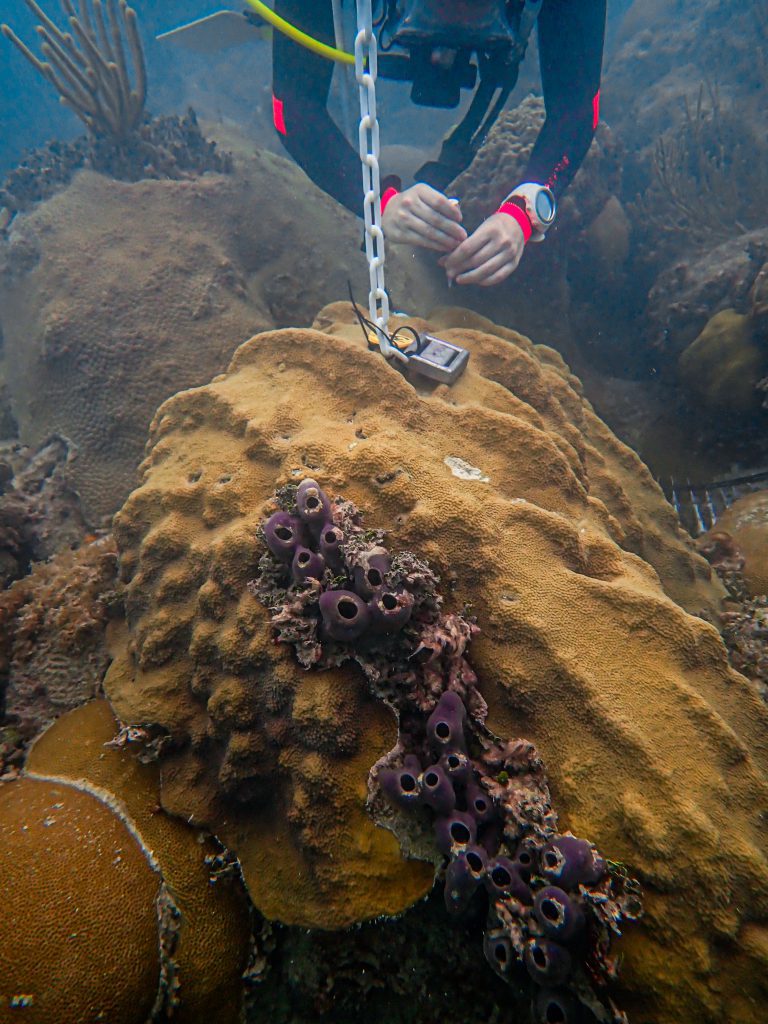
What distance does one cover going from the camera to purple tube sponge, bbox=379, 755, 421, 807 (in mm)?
1526

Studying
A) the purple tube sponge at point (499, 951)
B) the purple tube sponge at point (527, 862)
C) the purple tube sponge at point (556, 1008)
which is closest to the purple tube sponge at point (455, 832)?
the purple tube sponge at point (527, 862)

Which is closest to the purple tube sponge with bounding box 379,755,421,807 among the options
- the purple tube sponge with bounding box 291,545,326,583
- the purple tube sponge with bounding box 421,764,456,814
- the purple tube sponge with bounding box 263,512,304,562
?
the purple tube sponge with bounding box 421,764,456,814

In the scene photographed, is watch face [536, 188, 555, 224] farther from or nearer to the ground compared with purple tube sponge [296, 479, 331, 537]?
farther from the ground

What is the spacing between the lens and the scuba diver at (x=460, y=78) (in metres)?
3.41

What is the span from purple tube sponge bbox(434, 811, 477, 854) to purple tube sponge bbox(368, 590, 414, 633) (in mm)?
605

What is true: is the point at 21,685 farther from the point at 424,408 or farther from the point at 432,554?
the point at 424,408

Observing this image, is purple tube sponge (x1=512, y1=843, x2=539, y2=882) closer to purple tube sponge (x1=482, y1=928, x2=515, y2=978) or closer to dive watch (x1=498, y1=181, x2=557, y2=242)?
purple tube sponge (x1=482, y1=928, x2=515, y2=978)

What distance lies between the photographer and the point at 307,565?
177cm

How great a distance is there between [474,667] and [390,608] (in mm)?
432

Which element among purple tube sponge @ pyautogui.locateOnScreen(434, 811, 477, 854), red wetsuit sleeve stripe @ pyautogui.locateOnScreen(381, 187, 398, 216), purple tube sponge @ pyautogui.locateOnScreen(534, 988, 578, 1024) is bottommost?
purple tube sponge @ pyautogui.locateOnScreen(534, 988, 578, 1024)

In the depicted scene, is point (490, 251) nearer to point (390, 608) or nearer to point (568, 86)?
point (568, 86)

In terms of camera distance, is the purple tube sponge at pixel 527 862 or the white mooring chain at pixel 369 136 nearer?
the purple tube sponge at pixel 527 862

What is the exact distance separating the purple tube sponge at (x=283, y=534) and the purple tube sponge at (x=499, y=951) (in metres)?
1.34

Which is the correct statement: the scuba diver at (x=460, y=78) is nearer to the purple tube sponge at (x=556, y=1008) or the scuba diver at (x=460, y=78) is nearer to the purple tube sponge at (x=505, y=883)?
the purple tube sponge at (x=505, y=883)
